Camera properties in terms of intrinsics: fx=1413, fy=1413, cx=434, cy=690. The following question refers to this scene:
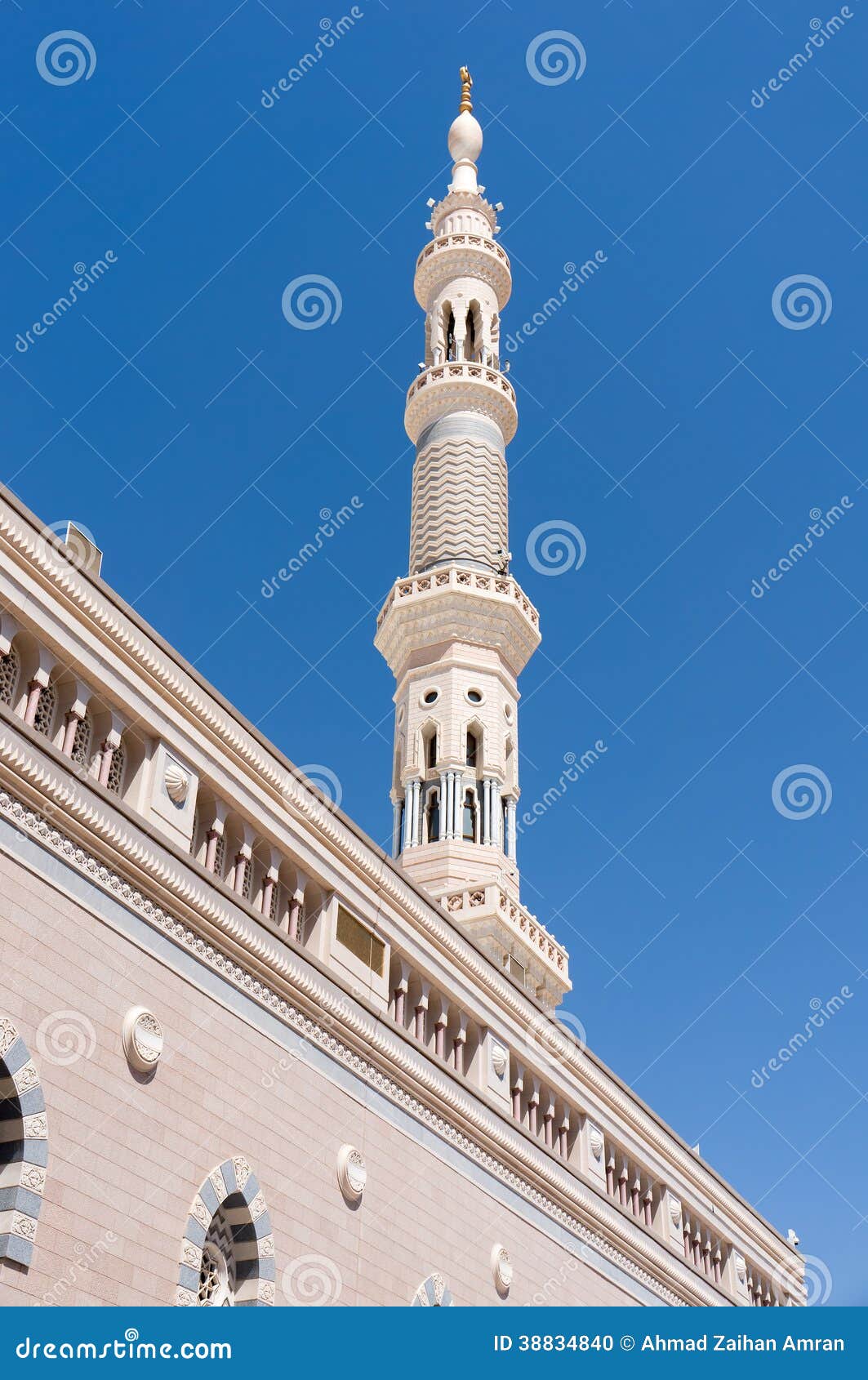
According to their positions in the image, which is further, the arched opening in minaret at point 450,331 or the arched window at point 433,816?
the arched opening in minaret at point 450,331

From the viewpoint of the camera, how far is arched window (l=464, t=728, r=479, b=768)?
1323 inches

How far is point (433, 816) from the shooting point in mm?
33094

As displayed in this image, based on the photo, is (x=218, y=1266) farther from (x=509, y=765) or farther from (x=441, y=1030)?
(x=509, y=765)

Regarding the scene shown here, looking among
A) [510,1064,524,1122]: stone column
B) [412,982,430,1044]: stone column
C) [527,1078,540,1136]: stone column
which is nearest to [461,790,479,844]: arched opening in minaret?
[527,1078,540,1136]: stone column

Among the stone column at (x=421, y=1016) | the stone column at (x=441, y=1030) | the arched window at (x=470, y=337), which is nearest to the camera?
the stone column at (x=421, y=1016)

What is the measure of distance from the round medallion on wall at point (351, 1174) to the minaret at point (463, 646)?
452 inches

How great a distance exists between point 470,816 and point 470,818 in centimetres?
6

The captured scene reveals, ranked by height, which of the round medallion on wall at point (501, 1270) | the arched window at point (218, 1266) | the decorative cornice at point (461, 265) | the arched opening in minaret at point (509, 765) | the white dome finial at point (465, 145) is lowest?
the arched window at point (218, 1266)

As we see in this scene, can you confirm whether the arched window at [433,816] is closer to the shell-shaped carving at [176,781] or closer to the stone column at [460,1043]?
the stone column at [460,1043]

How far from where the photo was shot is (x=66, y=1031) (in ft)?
44.5

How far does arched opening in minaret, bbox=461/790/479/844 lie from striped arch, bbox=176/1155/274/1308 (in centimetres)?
1714

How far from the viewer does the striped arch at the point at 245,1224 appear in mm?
15172

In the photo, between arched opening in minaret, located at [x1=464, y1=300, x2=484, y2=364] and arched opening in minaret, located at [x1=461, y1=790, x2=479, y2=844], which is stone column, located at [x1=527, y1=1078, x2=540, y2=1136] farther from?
arched opening in minaret, located at [x1=464, y1=300, x2=484, y2=364]

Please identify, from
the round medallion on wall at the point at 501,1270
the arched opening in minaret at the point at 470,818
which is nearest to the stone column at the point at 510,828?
the arched opening in minaret at the point at 470,818
